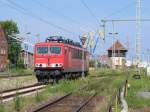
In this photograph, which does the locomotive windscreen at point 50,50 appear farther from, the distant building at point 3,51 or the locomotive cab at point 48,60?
the distant building at point 3,51

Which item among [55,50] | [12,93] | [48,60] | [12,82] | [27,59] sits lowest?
[12,93]

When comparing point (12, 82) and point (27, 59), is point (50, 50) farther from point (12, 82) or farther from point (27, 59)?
point (27, 59)

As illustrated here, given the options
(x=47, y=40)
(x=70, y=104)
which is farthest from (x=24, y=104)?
(x=47, y=40)

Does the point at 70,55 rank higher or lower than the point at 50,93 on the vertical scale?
higher

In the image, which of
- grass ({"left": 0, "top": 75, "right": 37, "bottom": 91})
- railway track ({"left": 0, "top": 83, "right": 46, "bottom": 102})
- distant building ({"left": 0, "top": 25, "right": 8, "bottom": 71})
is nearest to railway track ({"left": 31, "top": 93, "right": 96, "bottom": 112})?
railway track ({"left": 0, "top": 83, "right": 46, "bottom": 102})

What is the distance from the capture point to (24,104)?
71.6ft

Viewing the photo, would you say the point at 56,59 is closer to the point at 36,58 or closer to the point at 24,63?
the point at 36,58

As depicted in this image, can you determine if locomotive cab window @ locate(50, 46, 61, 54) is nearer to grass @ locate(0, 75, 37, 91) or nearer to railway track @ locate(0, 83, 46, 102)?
grass @ locate(0, 75, 37, 91)

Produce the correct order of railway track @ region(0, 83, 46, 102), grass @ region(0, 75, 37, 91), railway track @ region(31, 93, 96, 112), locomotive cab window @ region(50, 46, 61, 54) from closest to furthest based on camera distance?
railway track @ region(31, 93, 96, 112) → railway track @ region(0, 83, 46, 102) → grass @ region(0, 75, 37, 91) → locomotive cab window @ region(50, 46, 61, 54)

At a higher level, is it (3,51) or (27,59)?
(3,51)

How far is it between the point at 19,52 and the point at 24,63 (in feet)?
41.5

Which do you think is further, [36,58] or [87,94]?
[36,58]

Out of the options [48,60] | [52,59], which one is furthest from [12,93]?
[52,59]

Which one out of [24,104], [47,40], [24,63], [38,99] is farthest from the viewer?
[24,63]
